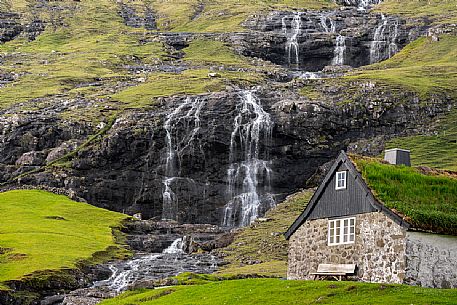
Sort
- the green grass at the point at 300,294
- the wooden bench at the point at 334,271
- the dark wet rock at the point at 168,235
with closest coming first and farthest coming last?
the green grass at the point at 300,294 → the wooden bench at the point at 334,271 → the dark wet rock at the point at 168,235

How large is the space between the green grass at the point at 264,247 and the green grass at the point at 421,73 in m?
45.8

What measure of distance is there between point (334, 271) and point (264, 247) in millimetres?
45355

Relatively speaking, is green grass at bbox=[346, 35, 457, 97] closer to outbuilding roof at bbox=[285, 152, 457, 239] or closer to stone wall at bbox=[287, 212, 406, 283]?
outbuilding roof at bbox=[285, 152, 457, 239]

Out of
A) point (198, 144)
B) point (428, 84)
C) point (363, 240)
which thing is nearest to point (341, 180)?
point (363, 240)

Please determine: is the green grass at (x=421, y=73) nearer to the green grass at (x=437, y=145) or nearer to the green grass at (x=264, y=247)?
the green grass at (x=437, y=145)

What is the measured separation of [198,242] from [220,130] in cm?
3479

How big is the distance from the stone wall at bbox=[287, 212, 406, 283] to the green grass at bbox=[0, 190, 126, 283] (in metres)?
36.6

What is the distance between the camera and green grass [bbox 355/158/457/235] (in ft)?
163

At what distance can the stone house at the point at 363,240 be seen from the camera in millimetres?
48875

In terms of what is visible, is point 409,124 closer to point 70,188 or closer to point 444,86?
point 444,86

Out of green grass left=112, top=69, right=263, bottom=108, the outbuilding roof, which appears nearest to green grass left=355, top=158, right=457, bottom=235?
the outbuilding roof

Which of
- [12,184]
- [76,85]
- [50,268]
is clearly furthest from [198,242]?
[76,85]

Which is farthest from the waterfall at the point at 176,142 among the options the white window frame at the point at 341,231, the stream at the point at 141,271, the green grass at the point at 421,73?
the white window frame at the point at 341,231

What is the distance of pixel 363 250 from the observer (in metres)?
51.2
